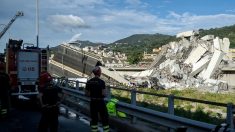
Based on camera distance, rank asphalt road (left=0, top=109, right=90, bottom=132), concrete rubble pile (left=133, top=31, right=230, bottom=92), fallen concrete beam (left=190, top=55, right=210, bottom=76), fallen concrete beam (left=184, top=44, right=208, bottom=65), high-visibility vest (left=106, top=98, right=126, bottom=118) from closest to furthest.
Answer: high-visibility vest (left=106, top=98, right=126, bottom=118), asphalt road (left=0, top=109, right=90, bottom=132), concrete rubble pile (left=133, top=31, right=230, bottom=92), fallen concrete beam (left=190, top=55, right=210, bottom=76), fallen concrete beam (left=184, top=44, right=208, bottom=65)

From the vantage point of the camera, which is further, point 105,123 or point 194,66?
point 194,66

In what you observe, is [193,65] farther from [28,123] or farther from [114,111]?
[114,111]

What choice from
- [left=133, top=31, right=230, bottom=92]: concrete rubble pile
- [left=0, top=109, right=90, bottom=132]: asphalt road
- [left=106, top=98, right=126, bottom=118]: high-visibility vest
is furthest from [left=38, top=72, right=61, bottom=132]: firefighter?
[left=133, top=31, right=230, bottom=92]: concrete rubble pile

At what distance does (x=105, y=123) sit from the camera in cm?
1127

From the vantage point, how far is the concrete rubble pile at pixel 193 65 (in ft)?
172

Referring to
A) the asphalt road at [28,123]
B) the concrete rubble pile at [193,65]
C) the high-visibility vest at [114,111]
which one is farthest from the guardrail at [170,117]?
the concrete rubble pile at [193,65]

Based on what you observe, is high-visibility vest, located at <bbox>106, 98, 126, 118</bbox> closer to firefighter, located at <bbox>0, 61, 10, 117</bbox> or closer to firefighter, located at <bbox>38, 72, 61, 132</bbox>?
firefighter, located at <bbox>38, 72, 61, 132</bbox>

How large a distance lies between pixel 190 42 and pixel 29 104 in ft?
139

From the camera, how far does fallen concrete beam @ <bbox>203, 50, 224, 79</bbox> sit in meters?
52.6

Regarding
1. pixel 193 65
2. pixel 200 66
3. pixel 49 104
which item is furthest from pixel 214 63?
pixel 49 104

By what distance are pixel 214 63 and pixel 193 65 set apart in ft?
13.9

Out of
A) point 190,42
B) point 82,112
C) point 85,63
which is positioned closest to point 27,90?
point 82,112

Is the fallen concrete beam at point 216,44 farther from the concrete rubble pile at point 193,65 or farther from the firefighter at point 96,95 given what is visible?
the firefighter at point 96,95

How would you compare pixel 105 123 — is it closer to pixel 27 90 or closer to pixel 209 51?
pixel 27 90
